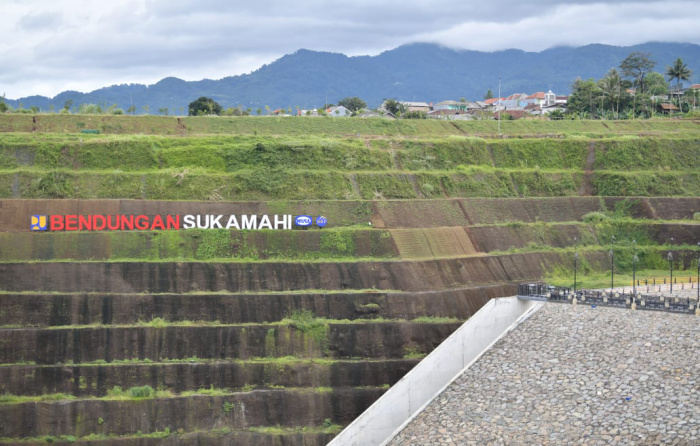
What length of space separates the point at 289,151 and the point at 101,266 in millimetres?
19190

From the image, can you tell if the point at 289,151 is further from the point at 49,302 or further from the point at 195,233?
the point at 49,302

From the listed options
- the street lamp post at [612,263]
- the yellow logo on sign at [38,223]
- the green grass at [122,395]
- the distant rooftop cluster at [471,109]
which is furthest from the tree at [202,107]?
the green grass at [122,395]

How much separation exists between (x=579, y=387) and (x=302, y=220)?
2333cm

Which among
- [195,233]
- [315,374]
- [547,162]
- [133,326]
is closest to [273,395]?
[315,374]

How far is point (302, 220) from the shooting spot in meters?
62.4

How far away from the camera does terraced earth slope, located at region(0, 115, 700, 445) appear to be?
51344 millimetres

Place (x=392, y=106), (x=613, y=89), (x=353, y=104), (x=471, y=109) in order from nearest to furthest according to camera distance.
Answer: (x=613, y=89) → (x=392, y=106) → (x=471, y=109) → (x=353, y=104)

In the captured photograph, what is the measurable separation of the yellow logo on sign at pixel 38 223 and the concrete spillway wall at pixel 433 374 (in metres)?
24.4

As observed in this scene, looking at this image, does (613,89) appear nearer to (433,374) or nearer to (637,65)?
(637,65)

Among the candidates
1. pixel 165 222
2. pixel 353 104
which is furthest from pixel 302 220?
pixel 353 104

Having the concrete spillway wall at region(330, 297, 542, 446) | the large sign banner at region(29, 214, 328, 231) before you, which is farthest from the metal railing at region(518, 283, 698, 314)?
the large sign banner at region(29, 214, 328, 231)

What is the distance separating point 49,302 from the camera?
53875mm

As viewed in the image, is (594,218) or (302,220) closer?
(302,220)

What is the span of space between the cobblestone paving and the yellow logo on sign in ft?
88.6
